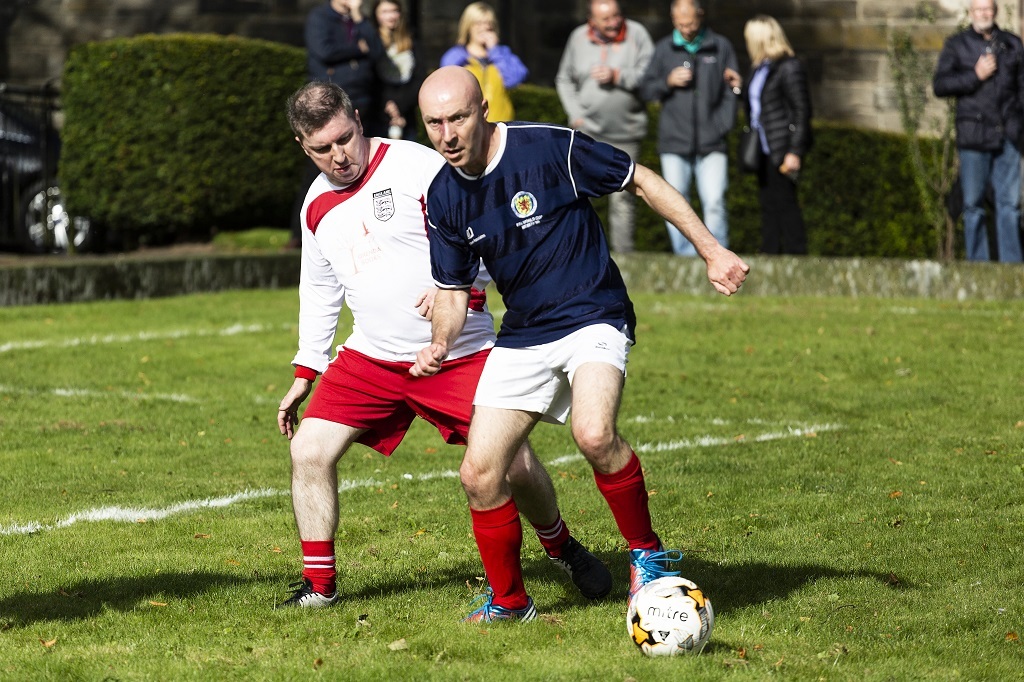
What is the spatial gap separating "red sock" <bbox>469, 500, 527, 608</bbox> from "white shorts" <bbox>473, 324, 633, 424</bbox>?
368 millimetres

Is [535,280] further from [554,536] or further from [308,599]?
[308,599]

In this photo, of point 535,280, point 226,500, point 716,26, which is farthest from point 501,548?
point 716,26

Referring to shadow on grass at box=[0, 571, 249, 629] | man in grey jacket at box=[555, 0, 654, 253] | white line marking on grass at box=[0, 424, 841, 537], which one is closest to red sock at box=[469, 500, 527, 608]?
shadow on grass at box=[0, 571, 249, 629]

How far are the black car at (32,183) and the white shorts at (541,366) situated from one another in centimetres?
1276

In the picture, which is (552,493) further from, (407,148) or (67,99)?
(67,99)

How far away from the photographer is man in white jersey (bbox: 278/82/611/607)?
614 centimetres

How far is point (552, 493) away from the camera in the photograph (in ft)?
20.4

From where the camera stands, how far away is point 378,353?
20.5ft

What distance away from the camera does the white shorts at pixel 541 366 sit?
18.4 ft

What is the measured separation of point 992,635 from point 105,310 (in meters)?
10.3

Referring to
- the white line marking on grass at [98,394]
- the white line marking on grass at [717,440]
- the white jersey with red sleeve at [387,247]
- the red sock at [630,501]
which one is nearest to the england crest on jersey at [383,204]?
the white jersey with red sleeve at [387,247]

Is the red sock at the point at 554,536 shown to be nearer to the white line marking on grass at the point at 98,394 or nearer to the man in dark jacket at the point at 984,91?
the white line marking on grass at the point at 98,394

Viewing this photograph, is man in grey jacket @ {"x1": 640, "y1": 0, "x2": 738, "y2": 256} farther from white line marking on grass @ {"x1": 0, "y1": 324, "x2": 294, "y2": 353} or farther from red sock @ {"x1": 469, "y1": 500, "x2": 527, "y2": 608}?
red sock @ {"x1": 469, "y1": 500, "x2": 527, "y2": 608}

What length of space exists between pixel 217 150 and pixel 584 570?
12920mm
